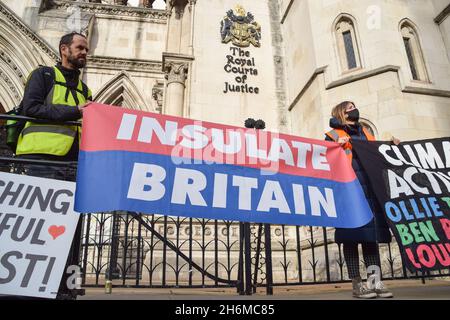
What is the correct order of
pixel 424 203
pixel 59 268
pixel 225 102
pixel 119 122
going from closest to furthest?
pixel 59 268 < pixel 119 122 < pixel 424 203 < pixel 225 102

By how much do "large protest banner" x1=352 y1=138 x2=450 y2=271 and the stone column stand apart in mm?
8337

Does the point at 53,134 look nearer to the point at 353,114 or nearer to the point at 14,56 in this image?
the point at 353,114

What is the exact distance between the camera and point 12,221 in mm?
2717

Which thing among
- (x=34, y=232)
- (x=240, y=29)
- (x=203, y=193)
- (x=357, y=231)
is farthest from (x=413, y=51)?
(x=34, y=232)

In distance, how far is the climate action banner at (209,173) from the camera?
10.7 feet

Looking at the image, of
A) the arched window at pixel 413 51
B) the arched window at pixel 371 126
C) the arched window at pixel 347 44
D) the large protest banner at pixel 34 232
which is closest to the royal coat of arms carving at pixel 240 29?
the arched window at pixel 347 44

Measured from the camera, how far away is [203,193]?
11.7 feet

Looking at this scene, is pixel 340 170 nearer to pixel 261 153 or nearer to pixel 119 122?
pixel 261 153

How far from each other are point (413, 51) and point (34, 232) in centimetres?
1129

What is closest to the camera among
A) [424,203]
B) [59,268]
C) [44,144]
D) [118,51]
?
[59,268]

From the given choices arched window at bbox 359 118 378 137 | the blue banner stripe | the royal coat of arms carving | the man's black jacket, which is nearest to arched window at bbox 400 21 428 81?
arched window at bbox 359 118 378 137

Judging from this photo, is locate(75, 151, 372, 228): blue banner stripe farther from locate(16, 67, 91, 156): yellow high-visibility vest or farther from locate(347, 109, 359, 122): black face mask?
locate(347, 109, 359, 122): black face mask

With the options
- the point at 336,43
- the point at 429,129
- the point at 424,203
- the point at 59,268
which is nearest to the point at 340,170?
the point at 424,203
